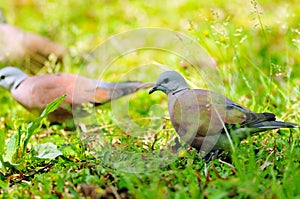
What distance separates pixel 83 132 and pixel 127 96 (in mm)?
887

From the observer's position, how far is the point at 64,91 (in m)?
4.10

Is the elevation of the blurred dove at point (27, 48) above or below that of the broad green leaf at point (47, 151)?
above

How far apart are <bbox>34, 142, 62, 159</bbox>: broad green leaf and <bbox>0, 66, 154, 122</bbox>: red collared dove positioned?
909 millimetres

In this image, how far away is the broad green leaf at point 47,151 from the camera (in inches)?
117

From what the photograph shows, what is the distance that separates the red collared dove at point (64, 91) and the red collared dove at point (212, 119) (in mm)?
1416

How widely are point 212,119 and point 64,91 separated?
172 cm

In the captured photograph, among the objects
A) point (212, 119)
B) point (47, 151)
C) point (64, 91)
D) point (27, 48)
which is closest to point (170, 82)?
point (212, 119)

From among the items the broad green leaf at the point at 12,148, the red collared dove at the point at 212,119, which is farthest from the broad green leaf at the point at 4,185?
the red collared dove at the point at 212,119

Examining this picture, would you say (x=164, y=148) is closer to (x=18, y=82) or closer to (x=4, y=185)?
(x=4, y=185)

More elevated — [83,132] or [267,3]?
[267,3]

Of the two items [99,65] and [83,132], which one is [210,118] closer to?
[83,132]

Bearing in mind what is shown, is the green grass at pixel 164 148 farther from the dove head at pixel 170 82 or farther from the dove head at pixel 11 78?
the dove head at pixel 170 82

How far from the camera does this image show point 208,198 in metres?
2.14

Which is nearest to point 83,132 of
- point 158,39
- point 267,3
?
point 158,39
